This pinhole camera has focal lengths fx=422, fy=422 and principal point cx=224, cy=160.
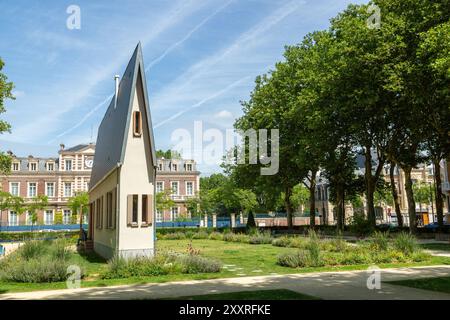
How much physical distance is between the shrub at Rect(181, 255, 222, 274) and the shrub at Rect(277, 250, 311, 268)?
2810 millimetres

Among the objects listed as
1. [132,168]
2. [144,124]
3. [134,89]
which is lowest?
[132,168]

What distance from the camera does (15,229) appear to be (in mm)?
67375

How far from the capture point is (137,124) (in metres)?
19.4

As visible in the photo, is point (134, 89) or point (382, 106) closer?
point (134, 89)

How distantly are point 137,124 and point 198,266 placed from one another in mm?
7585

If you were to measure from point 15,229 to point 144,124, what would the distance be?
57.7 m

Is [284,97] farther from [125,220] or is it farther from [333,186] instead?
[125,220]

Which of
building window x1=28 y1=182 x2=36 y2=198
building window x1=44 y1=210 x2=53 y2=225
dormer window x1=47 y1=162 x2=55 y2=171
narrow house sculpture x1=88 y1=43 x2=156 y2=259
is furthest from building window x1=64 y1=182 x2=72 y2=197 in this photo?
narrow house sculpture x1=88 y1=43 x2=156 y2=259

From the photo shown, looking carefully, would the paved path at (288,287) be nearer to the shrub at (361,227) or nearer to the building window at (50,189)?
the shrub at (361,227)

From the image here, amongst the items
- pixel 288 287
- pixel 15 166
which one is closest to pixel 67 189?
pixel 15 166

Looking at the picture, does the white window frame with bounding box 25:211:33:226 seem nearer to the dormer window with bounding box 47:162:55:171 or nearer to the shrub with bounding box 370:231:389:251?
the dormer window with bounding box 47:162:55:171

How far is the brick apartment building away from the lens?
74312 mm
